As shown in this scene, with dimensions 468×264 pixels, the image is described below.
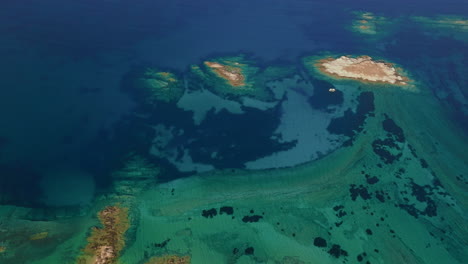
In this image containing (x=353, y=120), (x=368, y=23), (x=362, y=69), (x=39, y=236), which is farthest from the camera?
(x=368, y=23)

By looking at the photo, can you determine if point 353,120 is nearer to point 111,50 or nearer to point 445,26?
point 111,50

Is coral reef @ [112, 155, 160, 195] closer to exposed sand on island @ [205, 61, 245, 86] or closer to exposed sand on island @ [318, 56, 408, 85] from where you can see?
exposed sand on island @ [205, 61, 245, 86]

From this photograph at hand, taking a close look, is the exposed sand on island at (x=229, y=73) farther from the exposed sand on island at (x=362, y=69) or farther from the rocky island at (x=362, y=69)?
the exposed sand on island at (x=362, y=69)

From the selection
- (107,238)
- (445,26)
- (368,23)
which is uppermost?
(445,26)

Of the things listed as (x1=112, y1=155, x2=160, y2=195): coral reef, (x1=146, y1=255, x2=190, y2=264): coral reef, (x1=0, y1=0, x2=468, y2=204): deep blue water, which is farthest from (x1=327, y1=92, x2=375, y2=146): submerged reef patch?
(x1=146, y1=255, x2=190, y2=264): coral reef

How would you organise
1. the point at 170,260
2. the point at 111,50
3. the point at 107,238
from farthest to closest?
the point at 111,50
the point at 107,238
the point at 170,260

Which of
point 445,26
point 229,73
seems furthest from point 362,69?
point 445,26
